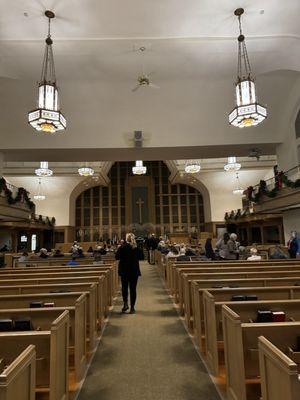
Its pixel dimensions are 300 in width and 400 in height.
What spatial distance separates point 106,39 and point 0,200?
7131mm

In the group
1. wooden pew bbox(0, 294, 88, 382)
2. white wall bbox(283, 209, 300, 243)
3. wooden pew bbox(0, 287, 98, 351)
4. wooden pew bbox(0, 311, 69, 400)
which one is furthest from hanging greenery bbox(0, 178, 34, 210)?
white wall bbox(283, 209, 300, 243)

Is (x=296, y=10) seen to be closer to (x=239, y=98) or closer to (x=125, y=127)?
(x=239, y=98)

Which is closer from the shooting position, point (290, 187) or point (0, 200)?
point (290, 187)

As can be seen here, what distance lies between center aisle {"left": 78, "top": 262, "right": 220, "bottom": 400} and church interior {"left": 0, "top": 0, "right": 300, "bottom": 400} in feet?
0.08

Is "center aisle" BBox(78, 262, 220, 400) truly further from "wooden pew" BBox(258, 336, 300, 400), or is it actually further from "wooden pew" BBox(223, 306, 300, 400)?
"wooden pew" BBox(258, 336, 300, 400)

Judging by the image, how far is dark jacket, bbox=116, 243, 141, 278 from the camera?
5977 millimetres

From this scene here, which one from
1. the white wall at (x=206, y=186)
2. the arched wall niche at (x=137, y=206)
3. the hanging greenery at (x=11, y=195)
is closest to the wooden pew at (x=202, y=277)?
the hanging greenery at (x=11, y=195)

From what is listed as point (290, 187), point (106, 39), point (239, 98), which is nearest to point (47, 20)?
point (106, 39)

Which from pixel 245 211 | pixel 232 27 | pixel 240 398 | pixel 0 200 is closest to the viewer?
pixel 240 398

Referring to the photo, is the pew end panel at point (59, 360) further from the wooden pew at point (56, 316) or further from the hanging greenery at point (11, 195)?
the hanging greenery at point (11, 195)

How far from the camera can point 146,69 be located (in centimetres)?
956

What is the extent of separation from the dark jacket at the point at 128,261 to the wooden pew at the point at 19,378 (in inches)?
158

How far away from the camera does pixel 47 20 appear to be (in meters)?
7.16

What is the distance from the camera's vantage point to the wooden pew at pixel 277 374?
1.59 meters
